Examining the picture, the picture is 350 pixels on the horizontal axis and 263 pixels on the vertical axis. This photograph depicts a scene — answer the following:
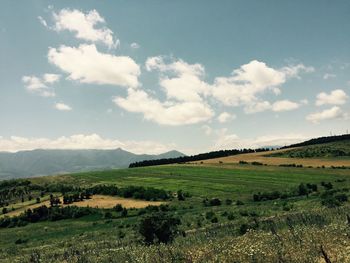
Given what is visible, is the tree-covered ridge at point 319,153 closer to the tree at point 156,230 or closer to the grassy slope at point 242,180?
the grassy slope at point 242,180

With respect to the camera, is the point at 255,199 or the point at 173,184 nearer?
the point at 255,199

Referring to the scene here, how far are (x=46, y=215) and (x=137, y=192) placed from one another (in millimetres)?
24834

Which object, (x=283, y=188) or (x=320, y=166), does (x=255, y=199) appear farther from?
(x=320, y=166)

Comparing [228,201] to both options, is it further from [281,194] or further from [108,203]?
[108,203]

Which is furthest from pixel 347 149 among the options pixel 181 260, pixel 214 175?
pixel 181 260

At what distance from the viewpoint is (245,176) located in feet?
388

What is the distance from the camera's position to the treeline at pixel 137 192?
308 ft

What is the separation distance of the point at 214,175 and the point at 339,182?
45.2 m

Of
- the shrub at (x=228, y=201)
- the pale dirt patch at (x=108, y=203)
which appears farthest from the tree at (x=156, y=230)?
the pale dirt patch at (x=108, y=203)

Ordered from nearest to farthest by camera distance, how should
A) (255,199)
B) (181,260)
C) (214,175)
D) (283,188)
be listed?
1. (181,260)
2. (255,199)
3. (283,188)
4. (214,175)

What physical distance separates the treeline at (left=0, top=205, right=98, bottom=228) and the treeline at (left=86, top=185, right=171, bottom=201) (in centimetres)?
1631

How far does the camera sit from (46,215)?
8531 cm

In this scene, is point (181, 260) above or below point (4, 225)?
above

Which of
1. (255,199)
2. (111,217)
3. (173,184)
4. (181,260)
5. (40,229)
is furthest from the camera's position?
(173,184)
